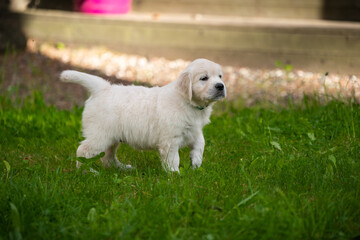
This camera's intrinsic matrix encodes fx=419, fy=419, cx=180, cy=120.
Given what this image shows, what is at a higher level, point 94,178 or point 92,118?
point 92,118

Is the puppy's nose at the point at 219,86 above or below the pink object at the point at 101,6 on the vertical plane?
below

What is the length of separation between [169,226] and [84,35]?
6280mm

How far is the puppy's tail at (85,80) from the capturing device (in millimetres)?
3602

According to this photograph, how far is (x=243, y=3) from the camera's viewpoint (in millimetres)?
8758

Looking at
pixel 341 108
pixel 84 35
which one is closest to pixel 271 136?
pixel 341 108

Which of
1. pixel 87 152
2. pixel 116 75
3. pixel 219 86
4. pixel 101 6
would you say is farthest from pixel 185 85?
pixel 101 6

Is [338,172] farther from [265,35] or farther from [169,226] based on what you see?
[265,35]

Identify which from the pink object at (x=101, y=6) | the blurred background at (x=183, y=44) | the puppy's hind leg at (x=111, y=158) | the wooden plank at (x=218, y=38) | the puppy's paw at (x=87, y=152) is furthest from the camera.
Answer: the pink object at (x=101, y=6)

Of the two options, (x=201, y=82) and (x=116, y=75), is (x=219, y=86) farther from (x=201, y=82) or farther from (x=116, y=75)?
(x=116, y=75)

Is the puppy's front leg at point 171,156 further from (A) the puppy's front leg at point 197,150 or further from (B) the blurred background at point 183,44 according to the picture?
(B) the blurred background at point 183,44

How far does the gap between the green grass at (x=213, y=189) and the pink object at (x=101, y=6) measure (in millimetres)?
4467

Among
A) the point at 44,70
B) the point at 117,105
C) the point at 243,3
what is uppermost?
the point at 243,3

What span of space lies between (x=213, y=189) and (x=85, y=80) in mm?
1529

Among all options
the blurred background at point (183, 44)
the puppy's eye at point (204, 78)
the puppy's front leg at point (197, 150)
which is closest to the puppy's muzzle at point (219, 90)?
the puppy's eye at point (204, 78)
